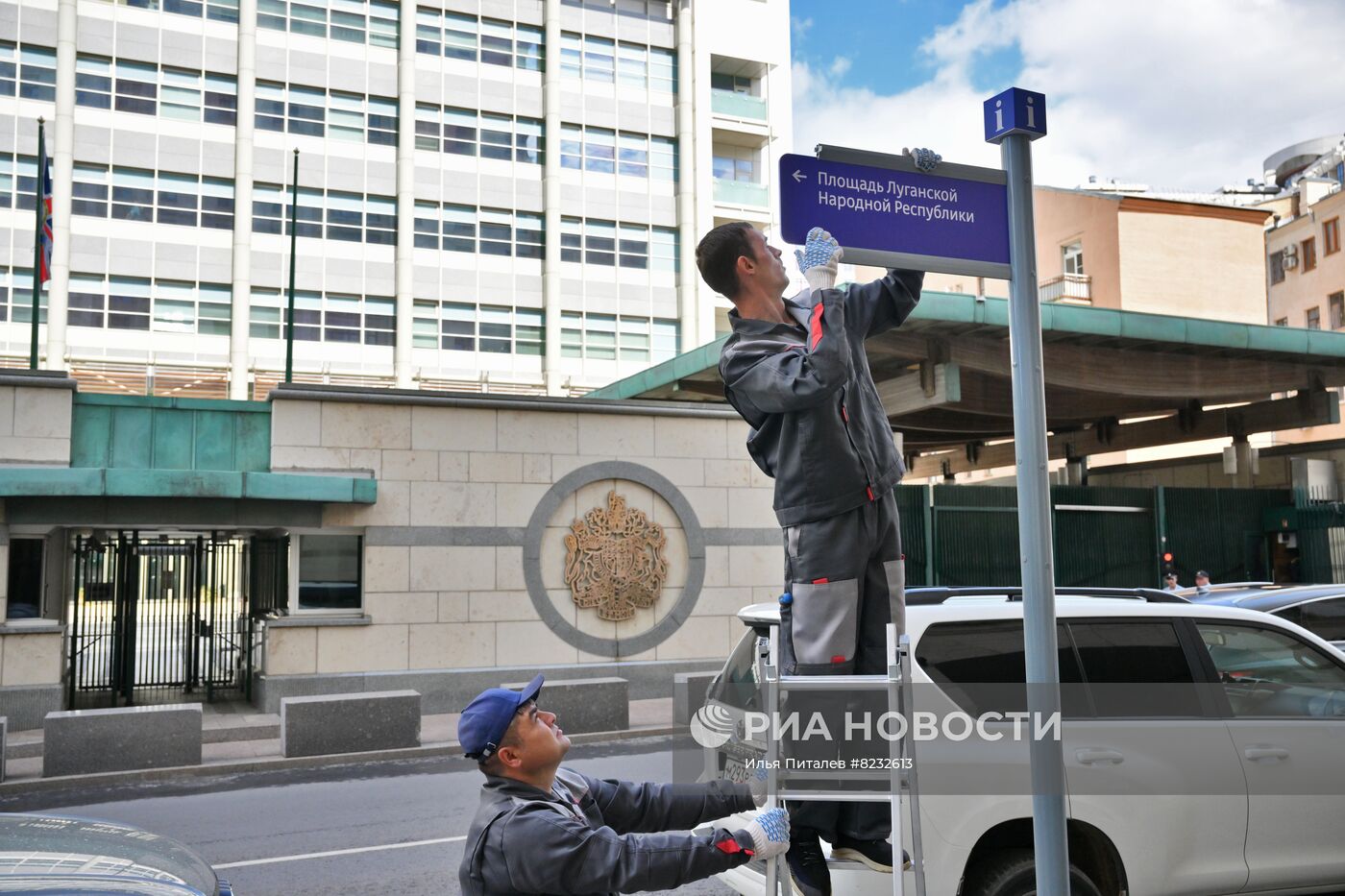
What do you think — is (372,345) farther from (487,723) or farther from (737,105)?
(487,723)

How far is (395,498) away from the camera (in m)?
17.2

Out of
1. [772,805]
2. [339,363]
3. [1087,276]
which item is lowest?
[772,805]

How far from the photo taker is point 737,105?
4631 cm

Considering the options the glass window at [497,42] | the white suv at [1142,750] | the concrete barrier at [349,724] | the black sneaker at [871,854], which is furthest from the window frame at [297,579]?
the glass window at [497,42]

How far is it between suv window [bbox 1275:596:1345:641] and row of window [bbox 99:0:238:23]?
39851 millimetres

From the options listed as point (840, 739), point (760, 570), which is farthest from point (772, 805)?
point (760, 570)

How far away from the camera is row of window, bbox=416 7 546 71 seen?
138 feet

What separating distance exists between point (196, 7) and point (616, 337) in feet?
61.8

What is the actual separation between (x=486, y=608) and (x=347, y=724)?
412cm

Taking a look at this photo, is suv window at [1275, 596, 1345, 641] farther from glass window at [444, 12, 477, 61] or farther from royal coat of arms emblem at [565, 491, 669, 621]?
glass window at [444, 12, 477, 61]

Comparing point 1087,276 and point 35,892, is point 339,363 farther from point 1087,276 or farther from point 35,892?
point 35,892

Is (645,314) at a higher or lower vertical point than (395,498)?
higher

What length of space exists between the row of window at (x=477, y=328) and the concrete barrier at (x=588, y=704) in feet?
92.0


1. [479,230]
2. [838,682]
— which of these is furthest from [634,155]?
[838,682]
